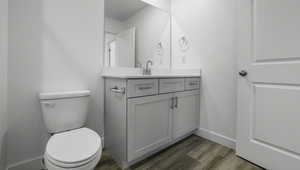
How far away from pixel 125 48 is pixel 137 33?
30cm

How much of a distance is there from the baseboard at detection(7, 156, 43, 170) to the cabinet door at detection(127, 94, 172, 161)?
2.70ft

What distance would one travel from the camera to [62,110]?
123 centimetres

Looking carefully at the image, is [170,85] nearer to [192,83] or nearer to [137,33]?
[192,83]

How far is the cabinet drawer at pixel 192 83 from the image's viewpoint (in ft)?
6.05

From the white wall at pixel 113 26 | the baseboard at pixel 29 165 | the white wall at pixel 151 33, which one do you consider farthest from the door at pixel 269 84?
the baseboard at pixel 29 165

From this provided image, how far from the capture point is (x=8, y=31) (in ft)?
3.76

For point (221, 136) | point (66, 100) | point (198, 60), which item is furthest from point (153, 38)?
point (221, 136)

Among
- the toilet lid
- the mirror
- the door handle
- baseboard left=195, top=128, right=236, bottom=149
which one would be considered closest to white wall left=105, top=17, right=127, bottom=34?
the mirror

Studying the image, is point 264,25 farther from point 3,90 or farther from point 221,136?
point 3,90

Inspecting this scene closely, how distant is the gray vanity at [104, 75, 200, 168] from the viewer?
131cm

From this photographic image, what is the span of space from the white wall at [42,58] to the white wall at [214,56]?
1270 millimetres

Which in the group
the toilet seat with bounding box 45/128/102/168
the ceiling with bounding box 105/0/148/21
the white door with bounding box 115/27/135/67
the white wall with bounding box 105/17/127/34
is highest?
the ceiling with bounding box 105/0/148/21

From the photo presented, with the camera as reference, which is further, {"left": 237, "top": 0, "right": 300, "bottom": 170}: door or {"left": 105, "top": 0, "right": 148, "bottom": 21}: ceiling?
{"left": 105, "top": 0, "right": 148, "bottom": 21}: ceiling

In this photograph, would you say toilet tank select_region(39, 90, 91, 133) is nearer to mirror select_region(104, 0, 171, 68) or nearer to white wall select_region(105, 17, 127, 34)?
mirror select_region(104, 0, 171, 68)
